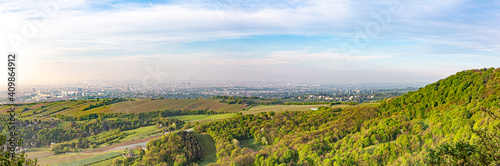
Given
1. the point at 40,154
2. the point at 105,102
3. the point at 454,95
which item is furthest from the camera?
the point at 105,102

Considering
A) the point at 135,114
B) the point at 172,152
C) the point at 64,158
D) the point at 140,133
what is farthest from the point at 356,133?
the point at 135,114

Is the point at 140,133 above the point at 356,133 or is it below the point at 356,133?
below

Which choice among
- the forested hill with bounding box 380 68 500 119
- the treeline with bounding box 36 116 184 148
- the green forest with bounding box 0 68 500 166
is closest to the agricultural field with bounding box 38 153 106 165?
the green forest with bounding box 0 68 500 166

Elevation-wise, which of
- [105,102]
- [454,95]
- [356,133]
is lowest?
[356,133]

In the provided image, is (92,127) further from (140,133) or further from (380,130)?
(380,130)

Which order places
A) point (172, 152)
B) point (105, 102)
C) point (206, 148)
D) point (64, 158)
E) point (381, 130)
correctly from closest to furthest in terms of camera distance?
point (381, 130) → point (172, 152) → point (206, 148) → point (64, 158) → point (105, 102)

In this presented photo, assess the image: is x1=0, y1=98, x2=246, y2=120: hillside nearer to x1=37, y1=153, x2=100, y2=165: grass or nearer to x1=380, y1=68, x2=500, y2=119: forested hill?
x1=37, y1=153, x2=100, y2=165: grass

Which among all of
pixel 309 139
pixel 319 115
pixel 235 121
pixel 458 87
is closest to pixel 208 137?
pixel 235 121
